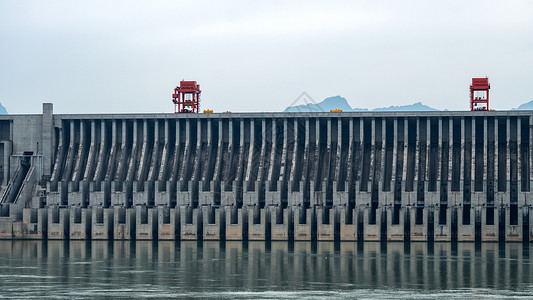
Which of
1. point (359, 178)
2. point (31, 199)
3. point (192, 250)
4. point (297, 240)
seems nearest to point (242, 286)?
point (192, 250)

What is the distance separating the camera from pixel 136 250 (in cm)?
8138

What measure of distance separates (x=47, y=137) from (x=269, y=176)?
79.5ft

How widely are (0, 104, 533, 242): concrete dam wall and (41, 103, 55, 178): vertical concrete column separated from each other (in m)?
0.10

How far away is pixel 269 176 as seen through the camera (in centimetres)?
9262

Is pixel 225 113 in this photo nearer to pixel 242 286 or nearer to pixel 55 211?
pixel 55 211

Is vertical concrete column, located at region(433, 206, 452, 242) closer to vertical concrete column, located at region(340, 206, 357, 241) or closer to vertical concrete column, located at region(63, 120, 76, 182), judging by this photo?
vertical concrete column, located at region(340, 206, 357, 241)

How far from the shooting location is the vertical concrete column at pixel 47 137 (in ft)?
322

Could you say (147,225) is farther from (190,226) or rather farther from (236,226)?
(236,226)

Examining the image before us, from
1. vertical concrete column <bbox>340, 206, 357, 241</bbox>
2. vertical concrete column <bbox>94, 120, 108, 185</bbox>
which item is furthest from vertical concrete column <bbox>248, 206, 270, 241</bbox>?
vertical concrete column <bbox>94, 120, 108, 185</bbox>

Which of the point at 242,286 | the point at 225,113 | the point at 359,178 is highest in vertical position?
the point at 225,113

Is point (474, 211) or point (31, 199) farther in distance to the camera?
point (31, 199)

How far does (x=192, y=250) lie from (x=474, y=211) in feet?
83.6

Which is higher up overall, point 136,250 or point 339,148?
point 339,148

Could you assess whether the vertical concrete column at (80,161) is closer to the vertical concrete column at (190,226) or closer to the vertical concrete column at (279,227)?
the vertical concrete column at (190,226)
